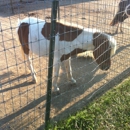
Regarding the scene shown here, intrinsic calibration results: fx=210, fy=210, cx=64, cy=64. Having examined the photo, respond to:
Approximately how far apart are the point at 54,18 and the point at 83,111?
5.03 ft

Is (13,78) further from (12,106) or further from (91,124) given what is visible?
(91,124)

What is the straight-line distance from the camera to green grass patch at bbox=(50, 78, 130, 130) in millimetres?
2924

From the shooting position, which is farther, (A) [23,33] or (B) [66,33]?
(A) [23,33]

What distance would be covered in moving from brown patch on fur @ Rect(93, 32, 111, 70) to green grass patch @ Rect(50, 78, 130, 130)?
539 millimetres

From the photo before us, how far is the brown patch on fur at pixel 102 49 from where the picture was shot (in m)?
3.41

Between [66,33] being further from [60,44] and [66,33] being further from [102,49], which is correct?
[102,49]

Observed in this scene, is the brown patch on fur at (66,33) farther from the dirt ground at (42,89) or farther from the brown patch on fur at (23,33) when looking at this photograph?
the brown patch on fur at (23,33)

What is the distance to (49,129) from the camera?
2.82 meters

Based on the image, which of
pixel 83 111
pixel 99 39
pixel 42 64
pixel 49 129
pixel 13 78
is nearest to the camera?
pixel 49 129

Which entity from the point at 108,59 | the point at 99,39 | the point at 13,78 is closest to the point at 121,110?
the point at 108,59

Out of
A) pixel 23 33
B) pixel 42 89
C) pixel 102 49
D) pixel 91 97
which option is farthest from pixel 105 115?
pixel 23 33

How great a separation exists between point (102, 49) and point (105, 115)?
1.08 meters

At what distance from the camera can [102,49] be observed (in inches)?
139

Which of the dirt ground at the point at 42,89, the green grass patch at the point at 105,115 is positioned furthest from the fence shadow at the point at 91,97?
the green grass patch at the point at 105,115
